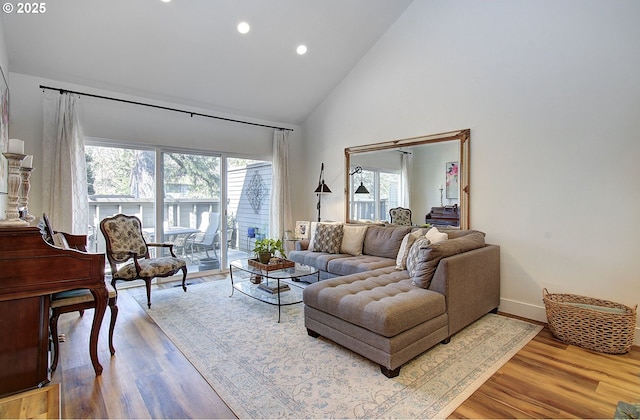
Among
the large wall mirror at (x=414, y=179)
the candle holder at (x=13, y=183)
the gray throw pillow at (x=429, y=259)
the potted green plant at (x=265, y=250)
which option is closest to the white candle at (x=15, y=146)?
the candle holder at (x=13, y=183)

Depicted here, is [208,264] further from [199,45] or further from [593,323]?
[593,323]

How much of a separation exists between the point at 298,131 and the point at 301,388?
15.7ft

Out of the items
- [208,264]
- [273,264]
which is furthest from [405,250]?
[208,264]

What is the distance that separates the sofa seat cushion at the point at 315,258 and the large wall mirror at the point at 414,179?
39.6 inches

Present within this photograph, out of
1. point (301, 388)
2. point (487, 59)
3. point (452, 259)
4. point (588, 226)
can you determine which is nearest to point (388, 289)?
point (452, 259)

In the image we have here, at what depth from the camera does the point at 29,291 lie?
1.95 metres

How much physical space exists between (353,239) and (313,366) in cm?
236

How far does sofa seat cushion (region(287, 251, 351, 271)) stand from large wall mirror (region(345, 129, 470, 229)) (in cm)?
100

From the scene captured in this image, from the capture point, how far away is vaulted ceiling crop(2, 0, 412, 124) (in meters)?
3.30

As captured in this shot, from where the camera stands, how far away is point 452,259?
2705 millimetres

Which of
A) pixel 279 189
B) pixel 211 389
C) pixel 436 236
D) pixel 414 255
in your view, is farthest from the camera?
pixel 279 189

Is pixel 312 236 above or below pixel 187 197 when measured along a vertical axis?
below

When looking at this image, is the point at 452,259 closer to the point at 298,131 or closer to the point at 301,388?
the point at 301,388

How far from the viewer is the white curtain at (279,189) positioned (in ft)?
18.5
